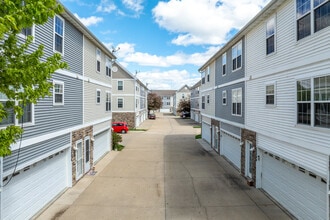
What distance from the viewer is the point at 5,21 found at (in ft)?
10.8

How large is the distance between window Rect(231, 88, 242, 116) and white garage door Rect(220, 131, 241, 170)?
189 centimetres

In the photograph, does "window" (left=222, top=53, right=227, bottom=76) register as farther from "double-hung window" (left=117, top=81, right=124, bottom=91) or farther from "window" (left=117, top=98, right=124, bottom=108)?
"window" (left=117, top=98, right=124, bottom=108)

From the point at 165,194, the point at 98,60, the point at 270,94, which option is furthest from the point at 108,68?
the point at 270,94

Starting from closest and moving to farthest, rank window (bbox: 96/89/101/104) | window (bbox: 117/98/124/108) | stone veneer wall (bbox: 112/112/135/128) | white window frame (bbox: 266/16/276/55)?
white window frame (bbox: 266/16/276/55) → window (bbox: 96/89/101/104) → window (bbox: 117/98/124/108) → stone veneer wall (bbox: 112/112/135/128)

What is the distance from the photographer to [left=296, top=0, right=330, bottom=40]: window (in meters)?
6.94

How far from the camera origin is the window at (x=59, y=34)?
403 inches

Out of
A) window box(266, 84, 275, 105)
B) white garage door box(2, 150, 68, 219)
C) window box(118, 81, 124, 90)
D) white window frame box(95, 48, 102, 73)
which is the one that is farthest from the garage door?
window box(118, 81, 124, 90)

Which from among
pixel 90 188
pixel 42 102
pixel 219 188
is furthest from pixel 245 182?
pixel 42 102

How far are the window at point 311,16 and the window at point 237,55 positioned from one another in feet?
20.2

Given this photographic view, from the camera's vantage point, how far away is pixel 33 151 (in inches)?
332

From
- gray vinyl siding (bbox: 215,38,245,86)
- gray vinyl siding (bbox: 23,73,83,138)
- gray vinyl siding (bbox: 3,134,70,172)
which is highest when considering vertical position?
gray vinyl siding (bbox: 215,38,245,86)

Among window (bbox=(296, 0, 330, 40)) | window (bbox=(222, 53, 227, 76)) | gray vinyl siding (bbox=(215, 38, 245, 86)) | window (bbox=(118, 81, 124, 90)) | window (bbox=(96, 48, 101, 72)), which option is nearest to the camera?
window (bbox=(296, 0, 330, 40))

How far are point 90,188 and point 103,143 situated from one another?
750cm

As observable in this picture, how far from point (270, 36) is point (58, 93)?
1019 cm
